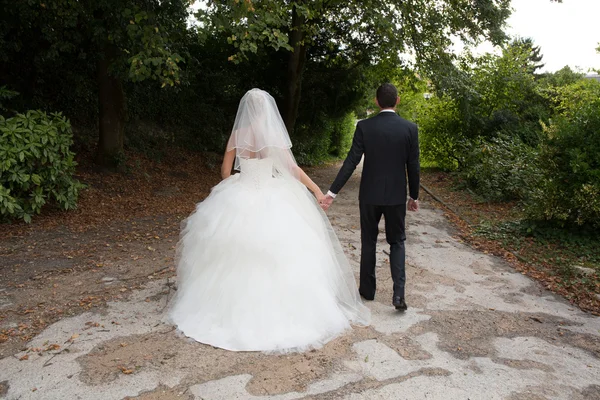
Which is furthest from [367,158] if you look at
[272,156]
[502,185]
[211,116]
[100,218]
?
[211,116]

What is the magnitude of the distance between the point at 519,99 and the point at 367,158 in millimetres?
13713

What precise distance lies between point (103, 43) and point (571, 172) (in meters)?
9.29

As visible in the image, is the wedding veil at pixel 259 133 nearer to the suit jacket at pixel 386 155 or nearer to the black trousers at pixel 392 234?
the suit jacket at pixel 386 155

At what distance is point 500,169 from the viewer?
12211 millimetres

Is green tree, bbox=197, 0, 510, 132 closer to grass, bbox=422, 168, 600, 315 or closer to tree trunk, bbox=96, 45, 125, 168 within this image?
tree trunk, bbox=96, 45, 125, 168

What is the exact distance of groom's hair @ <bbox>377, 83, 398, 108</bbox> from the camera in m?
4.59

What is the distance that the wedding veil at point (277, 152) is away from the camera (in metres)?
4.55

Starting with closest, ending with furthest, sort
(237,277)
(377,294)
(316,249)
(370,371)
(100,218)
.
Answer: (370,371) → (237,277) → (316,249) → (377,294) → (100,218)

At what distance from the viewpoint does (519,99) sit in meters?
16.1

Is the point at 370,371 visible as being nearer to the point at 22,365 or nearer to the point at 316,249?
the point at 316,249

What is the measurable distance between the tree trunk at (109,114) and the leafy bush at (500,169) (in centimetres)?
938

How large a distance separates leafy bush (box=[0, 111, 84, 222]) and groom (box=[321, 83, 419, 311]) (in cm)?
552

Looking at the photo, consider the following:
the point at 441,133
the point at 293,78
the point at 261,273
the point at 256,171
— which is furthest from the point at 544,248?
the point at 293,78

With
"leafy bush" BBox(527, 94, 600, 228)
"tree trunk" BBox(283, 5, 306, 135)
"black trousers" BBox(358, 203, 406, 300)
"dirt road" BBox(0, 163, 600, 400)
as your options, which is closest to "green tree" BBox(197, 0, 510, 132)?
"tree trunk" BBox(283, 5, 306, 135)
